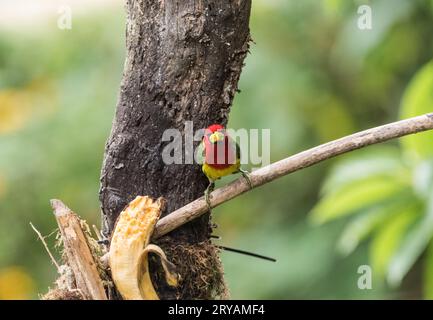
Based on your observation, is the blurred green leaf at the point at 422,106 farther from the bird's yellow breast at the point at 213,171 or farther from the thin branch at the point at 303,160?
the bird's yellow breast at the point at 213,171

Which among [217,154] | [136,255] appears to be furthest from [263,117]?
[136,255]

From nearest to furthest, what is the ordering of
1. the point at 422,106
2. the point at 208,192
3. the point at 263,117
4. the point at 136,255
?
1. the point at 136,255
2. the point at 208,192
3. the point at 422,106
4. the point at 263,117

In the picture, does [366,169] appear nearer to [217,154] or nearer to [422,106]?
[422,106]

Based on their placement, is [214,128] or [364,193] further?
[364,193]

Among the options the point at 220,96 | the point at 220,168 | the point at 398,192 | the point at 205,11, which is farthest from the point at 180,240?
the point at 398,192

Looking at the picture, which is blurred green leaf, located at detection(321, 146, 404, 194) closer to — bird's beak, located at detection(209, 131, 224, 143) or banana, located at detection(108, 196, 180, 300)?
bird's beak, located at detection(209, 131, 224, 143)
